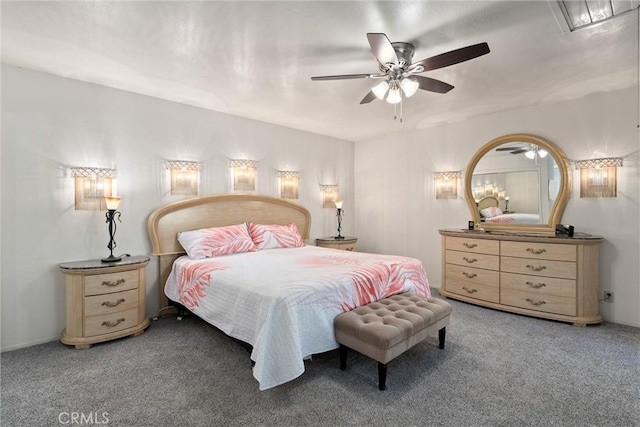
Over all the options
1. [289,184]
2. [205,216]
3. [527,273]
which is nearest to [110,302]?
[205,216]

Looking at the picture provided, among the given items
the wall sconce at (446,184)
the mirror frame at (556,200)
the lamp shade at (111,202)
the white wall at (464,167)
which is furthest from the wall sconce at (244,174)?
the mirror frame at (556,200)

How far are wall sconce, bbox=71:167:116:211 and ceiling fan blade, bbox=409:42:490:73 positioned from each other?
331cm

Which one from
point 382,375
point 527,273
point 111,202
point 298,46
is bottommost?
point 382,375

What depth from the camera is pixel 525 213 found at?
13.2 feet

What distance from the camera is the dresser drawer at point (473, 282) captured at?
3816mm

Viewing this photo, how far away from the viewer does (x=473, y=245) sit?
Answer: 158 inches

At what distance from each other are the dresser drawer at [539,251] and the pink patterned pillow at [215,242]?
321cm

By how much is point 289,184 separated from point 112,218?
251cm

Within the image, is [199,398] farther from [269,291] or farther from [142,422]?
[269,291]

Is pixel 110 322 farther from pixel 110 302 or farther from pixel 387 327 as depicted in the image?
pixel 387 327

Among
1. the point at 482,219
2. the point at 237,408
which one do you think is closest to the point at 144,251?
the point at 237,408

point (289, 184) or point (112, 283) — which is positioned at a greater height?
point (289, 184)

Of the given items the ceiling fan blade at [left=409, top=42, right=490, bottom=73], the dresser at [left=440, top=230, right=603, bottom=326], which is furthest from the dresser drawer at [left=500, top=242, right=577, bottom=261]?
the ceiling fan blade at [left=409, top=42, right=490, bottom=73]

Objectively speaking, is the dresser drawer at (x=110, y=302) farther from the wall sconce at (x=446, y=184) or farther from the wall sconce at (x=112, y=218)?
the wall sconce at (x=446, y=184)
